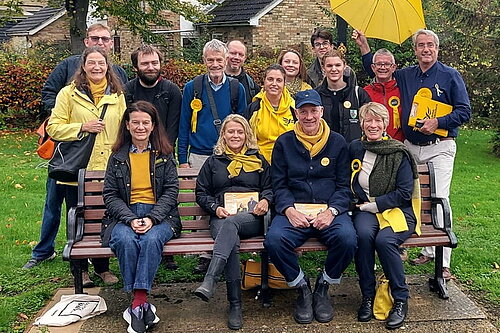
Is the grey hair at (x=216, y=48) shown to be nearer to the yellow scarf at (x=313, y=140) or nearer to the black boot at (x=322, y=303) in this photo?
the yellow scarf at (x=313, y=140)

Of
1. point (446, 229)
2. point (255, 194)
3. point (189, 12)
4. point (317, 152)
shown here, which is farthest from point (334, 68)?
point (189, 12)

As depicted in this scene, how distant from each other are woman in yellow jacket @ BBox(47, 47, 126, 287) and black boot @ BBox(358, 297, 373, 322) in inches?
93.2

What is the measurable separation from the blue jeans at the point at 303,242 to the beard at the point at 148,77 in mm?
1812

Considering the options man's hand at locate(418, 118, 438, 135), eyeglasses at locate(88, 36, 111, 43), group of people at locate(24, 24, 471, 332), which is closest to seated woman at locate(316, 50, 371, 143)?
group of people at locate(24, 24, 471, 332)

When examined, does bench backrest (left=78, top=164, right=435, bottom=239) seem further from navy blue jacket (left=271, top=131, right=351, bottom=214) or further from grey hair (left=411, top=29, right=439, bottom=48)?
grey hair (left=411, top=29, right=439, bottom=48)

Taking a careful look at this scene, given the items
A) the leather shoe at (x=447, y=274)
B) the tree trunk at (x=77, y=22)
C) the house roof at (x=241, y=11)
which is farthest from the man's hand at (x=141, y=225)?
the house roof at (x=241, y=11)

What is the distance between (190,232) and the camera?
215 inches

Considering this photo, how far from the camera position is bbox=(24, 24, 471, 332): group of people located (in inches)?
189

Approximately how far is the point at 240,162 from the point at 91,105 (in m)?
1.37

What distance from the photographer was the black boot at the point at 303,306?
478 centimetres

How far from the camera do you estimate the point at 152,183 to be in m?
5.08

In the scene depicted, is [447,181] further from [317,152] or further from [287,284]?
[287,284]

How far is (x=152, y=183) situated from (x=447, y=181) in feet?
8.87

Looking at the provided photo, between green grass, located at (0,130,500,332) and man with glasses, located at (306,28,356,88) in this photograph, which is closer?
green grass, located at (0,130,500,332)
